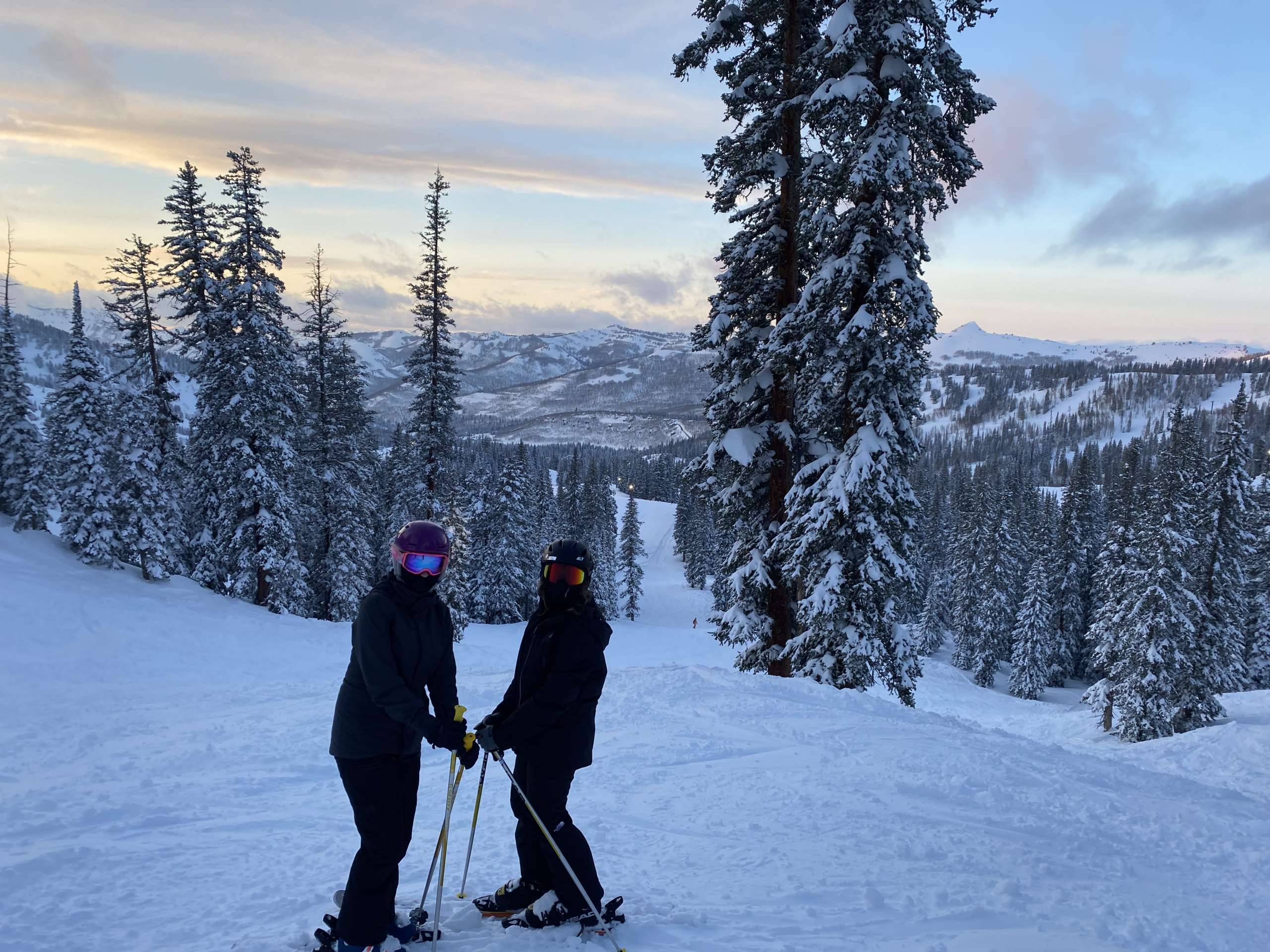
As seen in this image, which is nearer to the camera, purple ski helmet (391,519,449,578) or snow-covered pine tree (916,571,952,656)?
purple ski helmet (391,519,449,578)

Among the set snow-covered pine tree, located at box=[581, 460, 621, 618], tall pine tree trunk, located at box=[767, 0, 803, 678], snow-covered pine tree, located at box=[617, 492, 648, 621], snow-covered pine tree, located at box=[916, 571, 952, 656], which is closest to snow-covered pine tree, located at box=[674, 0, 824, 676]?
tall pine tree trunk, located at box=[767, 0, 803, 678]

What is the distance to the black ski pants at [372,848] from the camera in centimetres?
404

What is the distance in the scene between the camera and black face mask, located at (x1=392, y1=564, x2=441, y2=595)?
4.08 m

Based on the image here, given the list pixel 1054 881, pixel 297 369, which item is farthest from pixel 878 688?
pixel 297 369

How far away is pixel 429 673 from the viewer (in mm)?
4199

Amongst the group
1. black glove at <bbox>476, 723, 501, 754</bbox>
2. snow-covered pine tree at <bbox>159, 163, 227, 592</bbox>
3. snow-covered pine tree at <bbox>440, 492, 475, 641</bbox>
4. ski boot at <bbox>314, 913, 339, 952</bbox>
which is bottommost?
snow-covered pine tree at <bbox>440, 492, 475, 641</bbox>

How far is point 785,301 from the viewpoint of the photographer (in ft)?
44.4

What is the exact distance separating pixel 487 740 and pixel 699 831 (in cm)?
312

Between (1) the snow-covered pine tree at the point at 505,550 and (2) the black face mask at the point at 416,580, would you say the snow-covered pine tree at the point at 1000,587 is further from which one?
(2) the black face mask at the point at 416,580

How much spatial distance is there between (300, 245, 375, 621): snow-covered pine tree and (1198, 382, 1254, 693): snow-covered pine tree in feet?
119

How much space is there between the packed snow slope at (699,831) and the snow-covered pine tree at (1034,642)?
4058 cm

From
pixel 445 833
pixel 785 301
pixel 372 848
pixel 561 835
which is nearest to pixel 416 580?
pixel 372 848

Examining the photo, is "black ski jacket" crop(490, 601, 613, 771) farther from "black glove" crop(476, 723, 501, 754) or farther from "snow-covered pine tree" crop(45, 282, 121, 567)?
"snow-covered pine tree" crop(45, 282, 121, 567)

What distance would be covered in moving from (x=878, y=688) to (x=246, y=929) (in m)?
20.8
